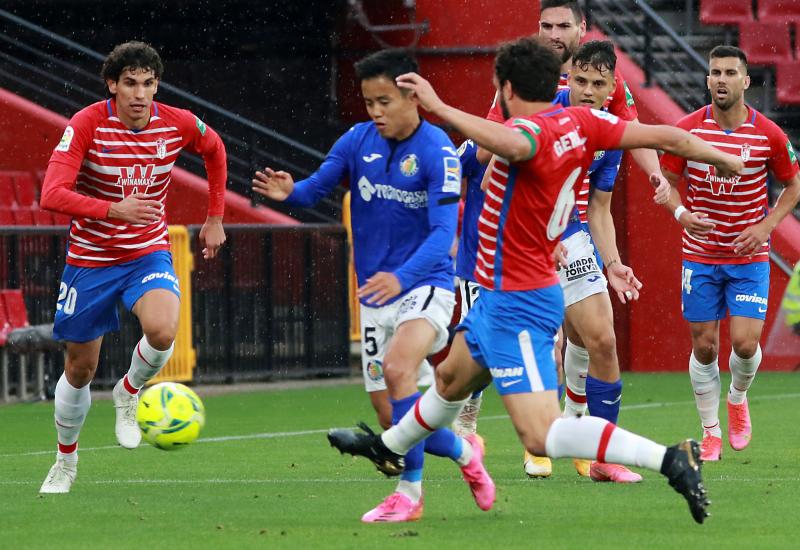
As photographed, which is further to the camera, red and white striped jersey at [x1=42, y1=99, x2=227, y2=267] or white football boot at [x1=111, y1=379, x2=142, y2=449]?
white football boot at [x1=111, y1=379, x2=142, y2=449]

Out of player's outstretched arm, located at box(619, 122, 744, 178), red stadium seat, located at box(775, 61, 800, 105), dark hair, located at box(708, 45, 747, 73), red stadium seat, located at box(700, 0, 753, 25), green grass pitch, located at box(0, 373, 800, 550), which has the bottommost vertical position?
green grass pitch, located at box(0, 373, 800, 550)

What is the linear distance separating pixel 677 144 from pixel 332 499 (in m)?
2.57

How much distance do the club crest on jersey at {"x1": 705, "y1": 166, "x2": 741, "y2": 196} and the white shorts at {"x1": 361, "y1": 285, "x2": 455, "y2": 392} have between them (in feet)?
9.51

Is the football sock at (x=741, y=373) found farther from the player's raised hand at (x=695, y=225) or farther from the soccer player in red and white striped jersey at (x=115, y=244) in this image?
the soccer player in red and white striped jersey at (x=115, y=244)

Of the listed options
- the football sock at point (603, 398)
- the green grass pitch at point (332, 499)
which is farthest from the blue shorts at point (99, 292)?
the football sock at point (603, 398)

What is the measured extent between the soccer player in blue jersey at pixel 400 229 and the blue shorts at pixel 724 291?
2.86 m

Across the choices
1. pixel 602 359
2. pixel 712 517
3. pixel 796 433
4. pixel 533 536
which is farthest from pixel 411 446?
pixel 796 433

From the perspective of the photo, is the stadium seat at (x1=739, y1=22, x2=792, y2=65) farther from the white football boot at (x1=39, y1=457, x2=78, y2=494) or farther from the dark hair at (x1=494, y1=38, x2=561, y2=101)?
the dark hair at (x1=494, y1=38, x2=561, y2=101)

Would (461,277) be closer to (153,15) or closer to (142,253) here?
(142,253)

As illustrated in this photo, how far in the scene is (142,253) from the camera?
9039 millimetres

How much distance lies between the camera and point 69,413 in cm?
884

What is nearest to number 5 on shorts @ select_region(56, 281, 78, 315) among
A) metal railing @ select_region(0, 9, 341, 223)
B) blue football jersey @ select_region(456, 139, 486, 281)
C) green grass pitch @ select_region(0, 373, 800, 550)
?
green grass pitch @ select_region(0, 373, 800, 550)

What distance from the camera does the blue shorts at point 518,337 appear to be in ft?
22.6

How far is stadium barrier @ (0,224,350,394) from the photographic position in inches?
591
